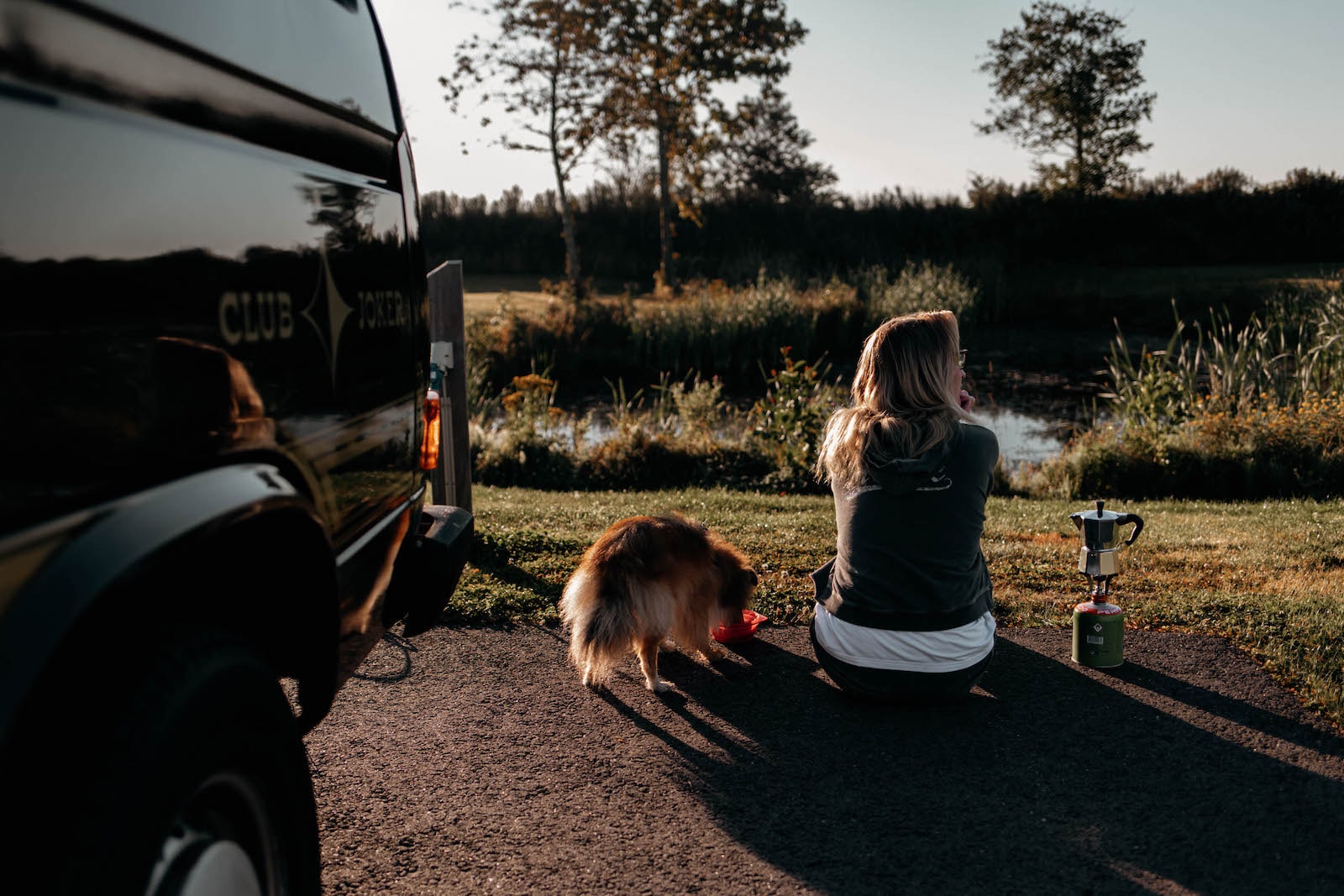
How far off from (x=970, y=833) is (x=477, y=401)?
10.5m

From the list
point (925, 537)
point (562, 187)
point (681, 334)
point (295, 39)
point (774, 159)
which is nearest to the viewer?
point (295, 39)

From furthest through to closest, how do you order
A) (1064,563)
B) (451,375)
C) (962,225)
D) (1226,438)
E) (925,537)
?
(962,225) < (1226,438) < (1064,563) < (451,375) < (925,537)

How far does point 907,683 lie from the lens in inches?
160

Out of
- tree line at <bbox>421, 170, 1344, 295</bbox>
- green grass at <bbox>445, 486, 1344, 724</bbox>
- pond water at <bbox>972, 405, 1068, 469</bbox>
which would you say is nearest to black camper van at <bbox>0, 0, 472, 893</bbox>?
green grass at <bbox>445, 486, 1344, 724</bbox>

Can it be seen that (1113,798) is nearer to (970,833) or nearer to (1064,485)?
(970,833)

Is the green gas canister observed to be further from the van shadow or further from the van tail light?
the van tail light

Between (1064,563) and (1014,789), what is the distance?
3.14 meters

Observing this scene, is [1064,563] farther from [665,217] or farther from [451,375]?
[665,217]

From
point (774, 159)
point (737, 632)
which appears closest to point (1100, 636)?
point (737, 632)

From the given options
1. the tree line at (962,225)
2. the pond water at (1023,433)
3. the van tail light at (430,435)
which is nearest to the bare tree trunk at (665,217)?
the tree line at (962,225)

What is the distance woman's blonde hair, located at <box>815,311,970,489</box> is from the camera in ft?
13.1

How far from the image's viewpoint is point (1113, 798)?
3.40m

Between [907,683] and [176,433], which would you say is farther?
[907,683]

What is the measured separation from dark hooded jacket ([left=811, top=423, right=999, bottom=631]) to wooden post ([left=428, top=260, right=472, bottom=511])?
2.81 metres
